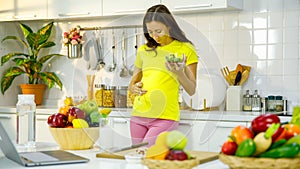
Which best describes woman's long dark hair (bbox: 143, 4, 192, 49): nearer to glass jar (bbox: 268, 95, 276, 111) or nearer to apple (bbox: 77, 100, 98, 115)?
apple (bbox: 77, 100, 98, 115)

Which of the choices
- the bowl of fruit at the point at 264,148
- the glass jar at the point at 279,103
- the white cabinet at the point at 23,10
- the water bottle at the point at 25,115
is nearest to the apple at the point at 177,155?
the bowl of fruit at the point at 264,148

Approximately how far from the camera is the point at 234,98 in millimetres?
3895

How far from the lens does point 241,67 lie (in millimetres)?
3988

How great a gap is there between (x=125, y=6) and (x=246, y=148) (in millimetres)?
2886

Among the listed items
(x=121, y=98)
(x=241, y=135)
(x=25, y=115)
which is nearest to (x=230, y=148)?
(x=241, y=135)

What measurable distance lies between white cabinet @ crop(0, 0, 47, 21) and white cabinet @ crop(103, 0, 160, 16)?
63 cm

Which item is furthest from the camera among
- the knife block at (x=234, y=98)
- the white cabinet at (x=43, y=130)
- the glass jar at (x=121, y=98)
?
the white cabinet at (x=43, y=130)

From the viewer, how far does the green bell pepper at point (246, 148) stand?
1.39 meters

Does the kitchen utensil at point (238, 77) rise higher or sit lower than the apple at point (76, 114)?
higher

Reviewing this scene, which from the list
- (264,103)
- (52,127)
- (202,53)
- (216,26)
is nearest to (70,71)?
(216,26)

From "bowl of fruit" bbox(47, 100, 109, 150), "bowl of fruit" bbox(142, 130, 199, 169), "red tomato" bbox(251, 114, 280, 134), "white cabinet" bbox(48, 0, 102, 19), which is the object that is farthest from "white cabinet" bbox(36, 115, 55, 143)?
"red tomato" bbox(251, 114, 280, 134)

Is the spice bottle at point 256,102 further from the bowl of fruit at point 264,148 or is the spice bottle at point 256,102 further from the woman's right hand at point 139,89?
the bowl of fruit at point 264,148

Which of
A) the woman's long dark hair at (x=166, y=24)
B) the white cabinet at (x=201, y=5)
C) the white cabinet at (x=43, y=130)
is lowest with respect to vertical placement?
the white cabinet at (x=43, y=130)

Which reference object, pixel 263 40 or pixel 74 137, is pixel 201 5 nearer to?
pixel 263 40
